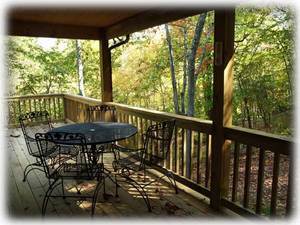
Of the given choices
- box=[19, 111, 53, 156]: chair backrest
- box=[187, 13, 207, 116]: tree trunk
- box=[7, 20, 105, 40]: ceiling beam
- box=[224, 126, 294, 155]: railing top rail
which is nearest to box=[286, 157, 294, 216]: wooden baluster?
box=[224, 126, 294, 155]: railing top rail

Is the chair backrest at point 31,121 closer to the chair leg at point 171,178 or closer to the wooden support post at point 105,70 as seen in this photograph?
the wooden support post at point 105,70

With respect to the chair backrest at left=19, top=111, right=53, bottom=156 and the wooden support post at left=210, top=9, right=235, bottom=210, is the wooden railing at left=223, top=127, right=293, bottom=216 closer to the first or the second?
the wooden support post at left=210, top=9, right=235, bottom=210

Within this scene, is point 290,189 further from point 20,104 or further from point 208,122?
point 20,104

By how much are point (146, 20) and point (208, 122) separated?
1968mm

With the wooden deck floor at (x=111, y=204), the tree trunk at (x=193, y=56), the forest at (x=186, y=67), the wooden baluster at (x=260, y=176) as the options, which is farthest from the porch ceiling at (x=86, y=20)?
the tree trunk at (x=193, y=56)

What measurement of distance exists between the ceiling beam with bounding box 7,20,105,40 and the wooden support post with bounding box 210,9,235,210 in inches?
133

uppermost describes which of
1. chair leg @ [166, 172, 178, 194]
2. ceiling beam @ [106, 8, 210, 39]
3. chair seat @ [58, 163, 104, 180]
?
ceiling beam @ [106, 8, 210, 39]

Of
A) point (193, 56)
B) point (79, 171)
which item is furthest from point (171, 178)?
point (193, 56)

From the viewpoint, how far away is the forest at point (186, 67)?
6656mm

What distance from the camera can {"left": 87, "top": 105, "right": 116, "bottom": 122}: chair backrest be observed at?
15.0 feet

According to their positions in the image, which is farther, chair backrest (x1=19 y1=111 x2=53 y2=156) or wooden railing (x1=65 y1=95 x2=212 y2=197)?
chair backrest (x1=19 y1=111 x2=53 y2=156)

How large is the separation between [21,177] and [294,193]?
3.49 meters

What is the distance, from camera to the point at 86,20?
177 inches

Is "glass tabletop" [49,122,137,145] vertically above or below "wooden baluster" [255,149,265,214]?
above
